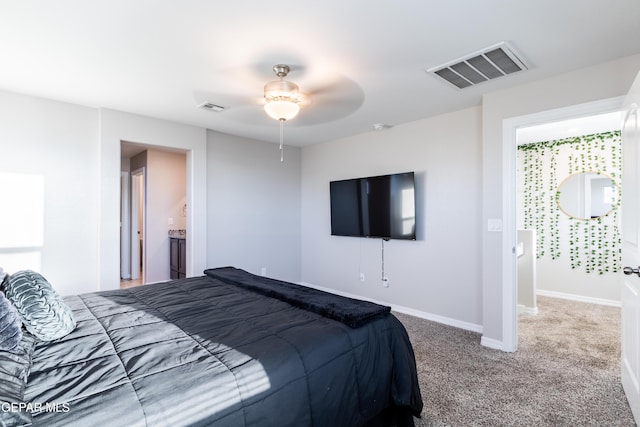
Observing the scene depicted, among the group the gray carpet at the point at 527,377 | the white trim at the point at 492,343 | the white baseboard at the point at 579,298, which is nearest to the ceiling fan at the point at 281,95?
the gray carpet at the point at 527,377

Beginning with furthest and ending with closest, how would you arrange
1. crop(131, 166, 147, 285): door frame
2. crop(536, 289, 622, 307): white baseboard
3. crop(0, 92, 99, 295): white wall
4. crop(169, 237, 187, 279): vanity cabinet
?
crop(131, 166, 147, 285): door frame, crop(169, 237, 187, 279): vanity cabinet, crop(536, 289, 622, 307): white baseboard, crop(0, 92, 99, 295): white wall

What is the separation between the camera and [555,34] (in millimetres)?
2170

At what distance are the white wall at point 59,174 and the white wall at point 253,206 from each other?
1335 millimetres

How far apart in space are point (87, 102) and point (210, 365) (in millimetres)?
3366

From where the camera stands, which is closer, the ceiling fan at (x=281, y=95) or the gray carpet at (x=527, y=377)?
the gray carpet at (x=527, y=377)

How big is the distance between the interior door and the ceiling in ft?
1.93

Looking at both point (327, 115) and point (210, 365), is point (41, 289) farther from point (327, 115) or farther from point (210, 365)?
point (327, 115)

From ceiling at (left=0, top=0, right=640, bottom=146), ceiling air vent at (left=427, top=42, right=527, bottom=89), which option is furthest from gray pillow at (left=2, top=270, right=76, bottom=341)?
ceiling air vent at (left=427, top=42, right=527, bottom=89)

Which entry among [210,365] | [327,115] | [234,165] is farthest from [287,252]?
[210,365]

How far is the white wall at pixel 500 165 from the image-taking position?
2740 millimetres

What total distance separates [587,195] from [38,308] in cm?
619

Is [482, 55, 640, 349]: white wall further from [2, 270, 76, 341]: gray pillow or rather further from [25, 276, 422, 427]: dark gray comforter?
[2, 270, 76, 341]: gray pillow

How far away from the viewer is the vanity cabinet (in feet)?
16.9

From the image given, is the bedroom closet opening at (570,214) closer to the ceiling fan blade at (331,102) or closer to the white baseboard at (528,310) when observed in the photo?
the white baseboard at (528,310)
